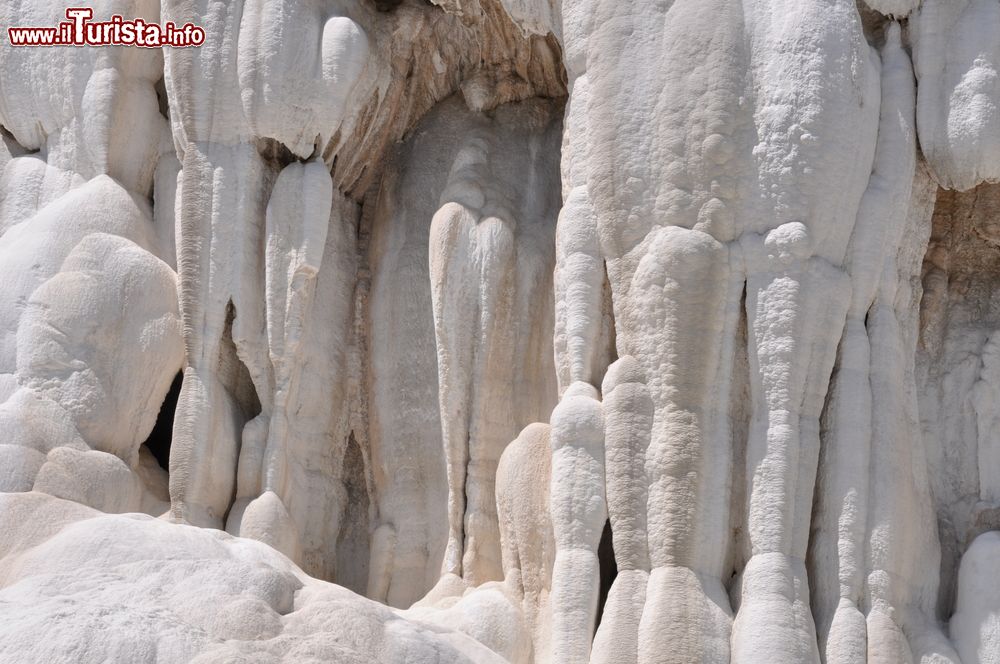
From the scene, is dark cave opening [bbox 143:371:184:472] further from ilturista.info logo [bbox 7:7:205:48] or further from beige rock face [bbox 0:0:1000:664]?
ilturista.info logo [bbox 7:7:205:48]

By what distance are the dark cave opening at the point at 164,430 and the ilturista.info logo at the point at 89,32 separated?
2.23 m

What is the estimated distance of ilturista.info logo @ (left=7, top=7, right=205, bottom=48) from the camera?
42.1 feet

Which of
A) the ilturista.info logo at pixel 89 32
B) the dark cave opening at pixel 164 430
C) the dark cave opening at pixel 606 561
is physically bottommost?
the dark cave opening at pixel 606 561

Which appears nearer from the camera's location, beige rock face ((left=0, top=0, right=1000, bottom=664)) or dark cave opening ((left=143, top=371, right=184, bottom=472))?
beige rock face ((left=0, top=0, right=1000, bottom=664))

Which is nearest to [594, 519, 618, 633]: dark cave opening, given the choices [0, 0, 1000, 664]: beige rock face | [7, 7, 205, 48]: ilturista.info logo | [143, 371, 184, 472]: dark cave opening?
[0, 0, 1000, 664]: beige rock face

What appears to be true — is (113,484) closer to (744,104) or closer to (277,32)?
(277,32)

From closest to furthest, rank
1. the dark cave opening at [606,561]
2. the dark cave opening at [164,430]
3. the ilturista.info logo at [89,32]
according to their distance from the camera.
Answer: the dark cave opening at [606,561]
the dark cave opening at [164,430]
the ilturista.info logo at [89,32]

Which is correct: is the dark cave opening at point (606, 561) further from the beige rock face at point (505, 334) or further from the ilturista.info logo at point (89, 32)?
the ilturista.info logo at point (89, 32)

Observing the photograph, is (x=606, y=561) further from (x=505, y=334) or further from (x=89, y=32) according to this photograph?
(x=89, y=32)

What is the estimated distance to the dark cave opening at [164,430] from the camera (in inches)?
495

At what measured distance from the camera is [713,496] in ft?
33.3

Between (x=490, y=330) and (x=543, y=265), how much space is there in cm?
54

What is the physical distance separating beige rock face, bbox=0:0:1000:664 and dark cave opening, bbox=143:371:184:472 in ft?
0.10

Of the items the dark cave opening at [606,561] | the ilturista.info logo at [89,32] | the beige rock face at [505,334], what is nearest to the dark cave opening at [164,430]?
the beige rock face at [505,334]
